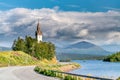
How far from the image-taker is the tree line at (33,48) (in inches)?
6427

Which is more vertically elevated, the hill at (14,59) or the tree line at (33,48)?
the tree line at (33,48)

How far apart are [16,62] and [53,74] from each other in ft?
268

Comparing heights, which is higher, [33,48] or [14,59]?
[33,48]

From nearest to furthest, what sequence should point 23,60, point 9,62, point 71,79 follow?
point 71,79 → point 9,62 → point 23,60

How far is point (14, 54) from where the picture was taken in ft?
459

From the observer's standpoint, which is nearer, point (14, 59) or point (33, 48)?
point (14, 59)

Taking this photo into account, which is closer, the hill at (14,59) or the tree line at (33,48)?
the hill at (14,59)

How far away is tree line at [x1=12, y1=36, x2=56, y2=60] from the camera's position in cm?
16325

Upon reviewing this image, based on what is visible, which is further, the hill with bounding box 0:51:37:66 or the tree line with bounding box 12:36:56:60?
the tree line with bounding box 12:36:56:60

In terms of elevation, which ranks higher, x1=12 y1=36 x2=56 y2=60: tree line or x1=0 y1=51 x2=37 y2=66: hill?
x1=12 y1=36 x2=56 y2=60: tree line

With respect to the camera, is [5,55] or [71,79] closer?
[71,79]

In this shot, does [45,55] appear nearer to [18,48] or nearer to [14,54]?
[18,48]

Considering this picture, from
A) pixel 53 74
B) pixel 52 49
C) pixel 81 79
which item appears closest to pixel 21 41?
pixel 52 49

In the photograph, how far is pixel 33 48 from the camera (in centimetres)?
16325
